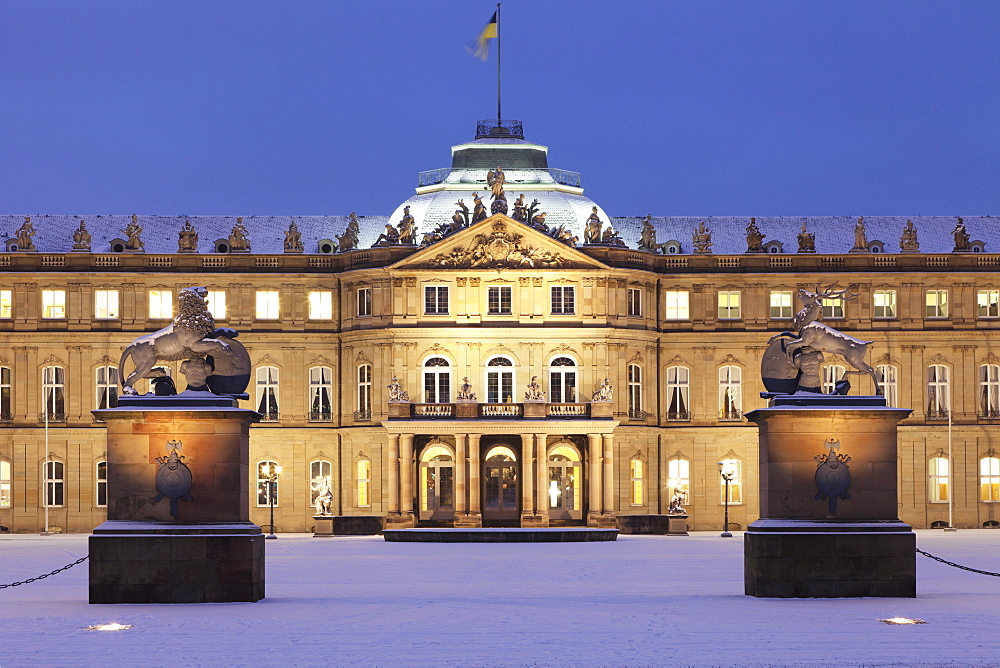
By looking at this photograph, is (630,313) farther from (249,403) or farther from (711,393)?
(249,403)

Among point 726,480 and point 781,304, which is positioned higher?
point 781,304

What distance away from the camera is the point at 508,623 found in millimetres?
31125

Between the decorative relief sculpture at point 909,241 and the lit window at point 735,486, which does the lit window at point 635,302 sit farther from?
the decorative relief sculpture at point 909,241

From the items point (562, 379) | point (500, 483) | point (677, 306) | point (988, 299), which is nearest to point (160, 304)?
point (500, 483)

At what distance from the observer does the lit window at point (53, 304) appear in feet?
281

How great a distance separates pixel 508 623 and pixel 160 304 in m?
57.9

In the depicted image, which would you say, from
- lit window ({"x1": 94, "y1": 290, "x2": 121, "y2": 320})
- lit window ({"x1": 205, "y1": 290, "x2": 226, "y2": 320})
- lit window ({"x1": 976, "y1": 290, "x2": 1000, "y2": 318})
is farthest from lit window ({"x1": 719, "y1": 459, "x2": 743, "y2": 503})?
lit window ({"x1": 94, "y1": 290, "x2": 121, "y2": 320})

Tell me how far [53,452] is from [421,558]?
114 feet

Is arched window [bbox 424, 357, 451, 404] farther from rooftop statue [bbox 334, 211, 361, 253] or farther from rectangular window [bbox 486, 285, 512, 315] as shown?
rooftop statue [bbox 334, 211, 361, 253]

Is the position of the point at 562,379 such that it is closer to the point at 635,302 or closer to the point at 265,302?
the point at 635,302

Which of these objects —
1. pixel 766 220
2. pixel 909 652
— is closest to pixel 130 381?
pixel 909 652

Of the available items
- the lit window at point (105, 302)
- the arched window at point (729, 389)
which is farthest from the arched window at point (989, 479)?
the lit window at point (105, 302)

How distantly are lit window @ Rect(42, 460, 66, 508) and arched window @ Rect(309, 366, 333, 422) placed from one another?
1228cm

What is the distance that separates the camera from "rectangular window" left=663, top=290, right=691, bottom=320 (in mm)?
87000
